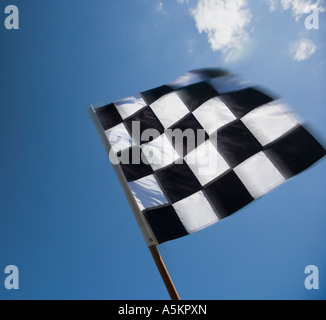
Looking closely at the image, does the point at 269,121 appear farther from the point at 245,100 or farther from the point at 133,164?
the point at 133,164

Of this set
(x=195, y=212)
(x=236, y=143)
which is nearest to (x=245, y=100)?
(x=236, y=143)

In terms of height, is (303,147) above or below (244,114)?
below

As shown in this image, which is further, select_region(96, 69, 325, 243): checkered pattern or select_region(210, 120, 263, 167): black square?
select_region(210, 120, 263, 167): black square

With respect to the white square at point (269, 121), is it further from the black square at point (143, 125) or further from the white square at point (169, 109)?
the black square at point (143, 125)

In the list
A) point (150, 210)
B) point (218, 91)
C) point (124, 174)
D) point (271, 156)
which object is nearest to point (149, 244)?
point (150, 210)

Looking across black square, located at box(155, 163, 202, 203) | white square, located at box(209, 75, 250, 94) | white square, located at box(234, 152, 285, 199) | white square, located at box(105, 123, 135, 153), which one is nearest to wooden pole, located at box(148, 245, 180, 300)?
black square, located at box(155, 163, 202, 203)

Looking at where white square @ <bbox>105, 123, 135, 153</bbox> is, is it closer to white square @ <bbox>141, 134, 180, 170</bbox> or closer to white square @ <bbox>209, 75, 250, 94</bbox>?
white square @ <bbox>141, 134, 180, 170</bbox>

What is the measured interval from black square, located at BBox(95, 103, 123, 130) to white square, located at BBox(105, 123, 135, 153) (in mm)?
42

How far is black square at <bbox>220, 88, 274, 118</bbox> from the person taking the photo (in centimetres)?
161

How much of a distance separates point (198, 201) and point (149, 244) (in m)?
0.45

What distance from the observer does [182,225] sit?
53.7 inches

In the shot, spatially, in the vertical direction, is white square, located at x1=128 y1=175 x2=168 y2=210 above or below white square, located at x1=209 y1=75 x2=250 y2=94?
below

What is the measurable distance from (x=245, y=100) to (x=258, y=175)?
655 mm
